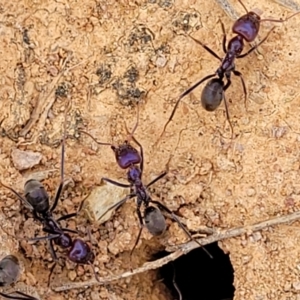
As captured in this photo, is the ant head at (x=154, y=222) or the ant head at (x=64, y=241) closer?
the ant head at (x=154, y=222)

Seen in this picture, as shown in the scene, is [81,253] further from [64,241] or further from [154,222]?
[154,222]

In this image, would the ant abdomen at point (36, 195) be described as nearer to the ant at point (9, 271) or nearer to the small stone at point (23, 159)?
the small stone at point (23, 159)

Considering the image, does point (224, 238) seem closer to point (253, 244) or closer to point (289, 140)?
point (253, 244)

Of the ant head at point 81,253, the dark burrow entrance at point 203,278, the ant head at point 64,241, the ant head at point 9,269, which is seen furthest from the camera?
the dark burrow entrance at point 203,278

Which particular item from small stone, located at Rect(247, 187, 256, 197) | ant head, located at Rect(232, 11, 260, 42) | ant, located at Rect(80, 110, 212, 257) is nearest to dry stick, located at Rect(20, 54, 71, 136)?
ant, located at Rect(80, 110, 212, 257)

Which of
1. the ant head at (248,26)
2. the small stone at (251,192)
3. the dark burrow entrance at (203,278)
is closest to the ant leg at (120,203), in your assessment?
the small stone at (251,192)

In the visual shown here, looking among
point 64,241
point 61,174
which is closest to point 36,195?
point 61,174
